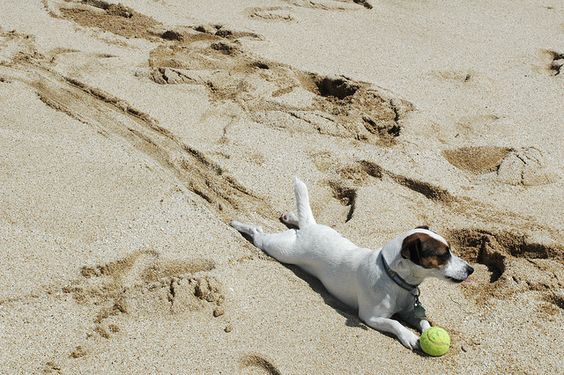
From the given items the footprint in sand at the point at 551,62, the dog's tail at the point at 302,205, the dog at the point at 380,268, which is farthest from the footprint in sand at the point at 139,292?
the footprint in sand at the point at 551,62

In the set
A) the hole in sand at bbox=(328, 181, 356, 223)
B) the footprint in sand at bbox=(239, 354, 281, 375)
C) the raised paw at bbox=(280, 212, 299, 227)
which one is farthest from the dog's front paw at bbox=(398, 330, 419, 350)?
the hole in sand at bbox=(328, 181, 356, 223)

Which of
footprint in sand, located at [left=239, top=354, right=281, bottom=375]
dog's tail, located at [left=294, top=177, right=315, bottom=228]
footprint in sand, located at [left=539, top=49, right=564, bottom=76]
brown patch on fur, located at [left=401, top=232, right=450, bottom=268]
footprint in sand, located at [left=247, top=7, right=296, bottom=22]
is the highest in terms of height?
brown patch on fur, located at [left=401, top=232, right=450, bottom=268]

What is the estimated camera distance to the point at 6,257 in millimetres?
4254

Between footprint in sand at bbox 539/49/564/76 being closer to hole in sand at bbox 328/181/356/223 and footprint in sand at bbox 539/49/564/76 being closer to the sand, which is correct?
the sand

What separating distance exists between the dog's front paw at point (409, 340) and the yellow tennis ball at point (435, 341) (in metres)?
0.03

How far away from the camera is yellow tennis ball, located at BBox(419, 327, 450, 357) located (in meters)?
3.80

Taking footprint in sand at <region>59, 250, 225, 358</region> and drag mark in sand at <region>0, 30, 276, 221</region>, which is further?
drag mark in sand at <region>0, 30, 276, 221</region>

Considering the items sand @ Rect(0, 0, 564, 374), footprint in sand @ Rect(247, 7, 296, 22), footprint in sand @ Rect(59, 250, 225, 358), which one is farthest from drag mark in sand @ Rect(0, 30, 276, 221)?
footprint in sand @ Rect(247, 7, 296, 22)

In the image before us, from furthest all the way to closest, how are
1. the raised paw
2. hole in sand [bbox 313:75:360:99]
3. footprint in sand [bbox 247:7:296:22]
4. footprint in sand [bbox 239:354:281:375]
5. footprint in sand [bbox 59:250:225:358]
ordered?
footprint in sand [bbox 247:7:296:22] → hole in sand [bbox 313:75:360:99] → the raised paw → footprint in sand [bbox 59:250:225:358] → footprint in sand [bbox 239:354:281:375]

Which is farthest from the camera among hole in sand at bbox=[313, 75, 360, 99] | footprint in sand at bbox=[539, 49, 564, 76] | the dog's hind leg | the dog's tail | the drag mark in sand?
footprint in sand at bbox=[539, 49, 564, 76]

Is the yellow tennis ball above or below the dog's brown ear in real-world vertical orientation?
below

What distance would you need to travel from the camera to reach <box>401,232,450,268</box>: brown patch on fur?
3818 millimetres

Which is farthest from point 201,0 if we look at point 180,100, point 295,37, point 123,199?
point 123,199

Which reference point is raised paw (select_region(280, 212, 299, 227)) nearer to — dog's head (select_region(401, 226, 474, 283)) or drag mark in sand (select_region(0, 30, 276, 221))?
drag mark in sand (select_region(0, 30, 276, 221))
